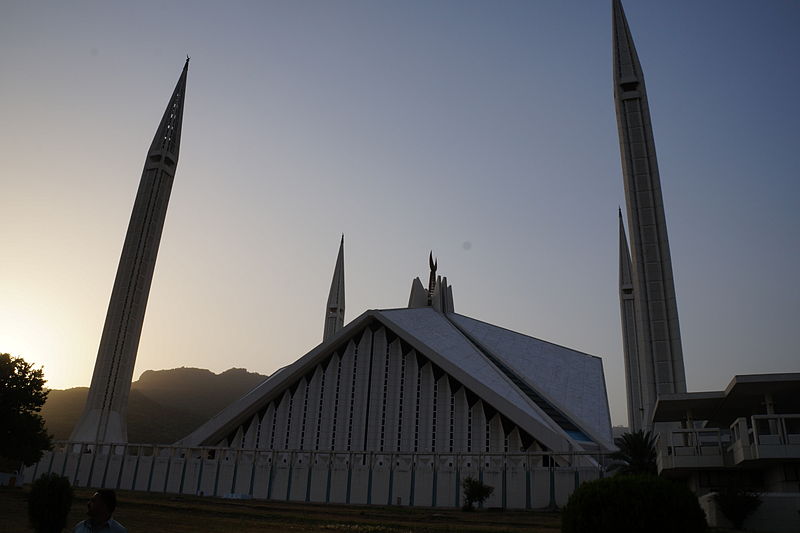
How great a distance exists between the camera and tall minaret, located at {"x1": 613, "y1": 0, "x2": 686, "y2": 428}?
2377 centimetres

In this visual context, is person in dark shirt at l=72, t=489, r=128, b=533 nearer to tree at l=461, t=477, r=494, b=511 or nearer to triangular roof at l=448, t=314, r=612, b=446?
tree at l=461, t=477, r=494, b=511

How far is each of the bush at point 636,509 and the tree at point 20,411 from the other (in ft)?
71.2

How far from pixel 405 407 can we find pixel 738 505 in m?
19.3

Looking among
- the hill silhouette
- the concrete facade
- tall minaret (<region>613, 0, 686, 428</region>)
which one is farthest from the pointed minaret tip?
the hill silhouette

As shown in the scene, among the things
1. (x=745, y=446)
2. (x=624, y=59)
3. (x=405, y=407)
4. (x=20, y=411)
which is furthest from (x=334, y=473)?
(x=624, y=59)

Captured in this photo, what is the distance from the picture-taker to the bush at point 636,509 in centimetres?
784

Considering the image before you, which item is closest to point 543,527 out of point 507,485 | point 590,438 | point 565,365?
point 507,485

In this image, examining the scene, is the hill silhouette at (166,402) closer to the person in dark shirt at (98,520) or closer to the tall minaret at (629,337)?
the tall minaret at (629,337)

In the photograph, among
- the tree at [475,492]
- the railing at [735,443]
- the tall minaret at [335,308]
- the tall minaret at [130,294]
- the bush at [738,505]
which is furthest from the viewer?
the tall minaret at [335,308]

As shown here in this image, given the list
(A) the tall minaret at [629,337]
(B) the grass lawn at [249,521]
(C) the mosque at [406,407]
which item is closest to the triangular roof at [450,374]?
(C) the mosque at [406,407]

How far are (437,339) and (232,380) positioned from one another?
342 feet

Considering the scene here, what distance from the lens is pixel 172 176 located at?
39.7 meters

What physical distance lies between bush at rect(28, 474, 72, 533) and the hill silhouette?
5657 centimetres

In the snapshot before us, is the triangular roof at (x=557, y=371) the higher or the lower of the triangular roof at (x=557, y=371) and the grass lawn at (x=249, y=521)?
the higher
